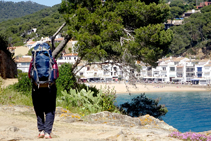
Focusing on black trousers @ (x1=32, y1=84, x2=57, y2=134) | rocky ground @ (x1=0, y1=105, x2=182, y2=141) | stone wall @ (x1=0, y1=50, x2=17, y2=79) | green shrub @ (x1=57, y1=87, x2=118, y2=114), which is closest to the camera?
black trousers @ (x1=32, y1=84, x2=57, y2=134)

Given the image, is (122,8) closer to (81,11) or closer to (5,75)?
(81,11)

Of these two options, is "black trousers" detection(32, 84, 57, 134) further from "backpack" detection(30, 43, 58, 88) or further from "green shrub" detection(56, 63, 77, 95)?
"green shrub" detection(56, 63, 77, 95)

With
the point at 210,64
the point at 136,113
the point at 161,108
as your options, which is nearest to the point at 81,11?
the point at 136,113

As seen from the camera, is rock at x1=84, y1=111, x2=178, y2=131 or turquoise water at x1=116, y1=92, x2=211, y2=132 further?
turquoise water at x1=116, y1=92, x2=211, y2=132

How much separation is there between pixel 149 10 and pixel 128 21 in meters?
1.25

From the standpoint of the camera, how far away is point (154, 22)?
45.0 feet

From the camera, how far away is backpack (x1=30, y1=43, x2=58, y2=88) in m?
4.46

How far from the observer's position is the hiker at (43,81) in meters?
4.48

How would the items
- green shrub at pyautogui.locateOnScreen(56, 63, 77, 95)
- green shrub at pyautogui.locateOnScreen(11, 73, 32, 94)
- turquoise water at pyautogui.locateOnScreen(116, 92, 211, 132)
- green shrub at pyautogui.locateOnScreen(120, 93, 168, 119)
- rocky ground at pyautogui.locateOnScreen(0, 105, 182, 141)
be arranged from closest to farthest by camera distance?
rocky ground at pyautogui.locateOnScreen(0, 105, 182, 141), green shrub at pyautogui.locateOnScreen(11, 73, 32, 94), green shrub at pyautogui.locateOnScreen(56, 63, 77, 95), green shrub at pyautogui.locateOnScreen(120, 93, 168, 119), turquoise water at pyautogui.locateOnScreen(116, 92, 211, 132)

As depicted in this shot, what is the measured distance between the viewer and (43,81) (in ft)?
14.6

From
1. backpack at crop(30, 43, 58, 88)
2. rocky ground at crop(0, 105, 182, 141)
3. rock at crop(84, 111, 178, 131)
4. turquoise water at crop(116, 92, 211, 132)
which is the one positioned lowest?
turquoise water at crop(116, 92, 211, 132)

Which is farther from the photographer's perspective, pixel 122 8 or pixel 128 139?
pixel 122 8

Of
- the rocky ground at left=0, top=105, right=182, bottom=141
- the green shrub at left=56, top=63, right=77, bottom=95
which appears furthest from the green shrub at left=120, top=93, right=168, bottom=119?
the rocky ground at left=0, top=105, right=182, bottom=141

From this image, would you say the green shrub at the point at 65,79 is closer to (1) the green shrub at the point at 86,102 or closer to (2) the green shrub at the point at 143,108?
(1) the green shrub at the point at 86,102
